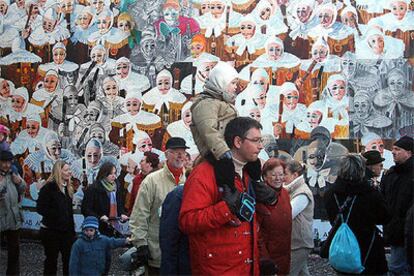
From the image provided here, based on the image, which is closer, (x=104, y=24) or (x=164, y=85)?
(x=164, y=85)

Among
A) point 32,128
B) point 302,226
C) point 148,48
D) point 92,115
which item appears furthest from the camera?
point 32,128

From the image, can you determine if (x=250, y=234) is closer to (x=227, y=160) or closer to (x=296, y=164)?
(x=227, y=160)

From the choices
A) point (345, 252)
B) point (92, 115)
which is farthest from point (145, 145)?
point (345, 252)

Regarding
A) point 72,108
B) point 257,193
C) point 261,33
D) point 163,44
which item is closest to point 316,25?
point 261,33

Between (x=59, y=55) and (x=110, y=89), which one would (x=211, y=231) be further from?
(x=59, y=55)

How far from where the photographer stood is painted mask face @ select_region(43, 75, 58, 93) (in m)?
14.3

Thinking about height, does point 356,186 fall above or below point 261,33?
below

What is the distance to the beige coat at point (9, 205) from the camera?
9.68m

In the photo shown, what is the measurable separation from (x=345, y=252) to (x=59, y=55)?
8.44 meters

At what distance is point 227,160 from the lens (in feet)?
16.7

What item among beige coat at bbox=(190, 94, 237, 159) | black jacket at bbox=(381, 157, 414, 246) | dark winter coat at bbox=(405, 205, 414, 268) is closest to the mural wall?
black jacket at bbox=(381, 157, 414, 246)

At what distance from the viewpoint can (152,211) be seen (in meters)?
7.21

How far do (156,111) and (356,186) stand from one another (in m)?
6.79

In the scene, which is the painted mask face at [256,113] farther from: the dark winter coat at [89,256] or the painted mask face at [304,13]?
the dark winter coat at [89,256]
